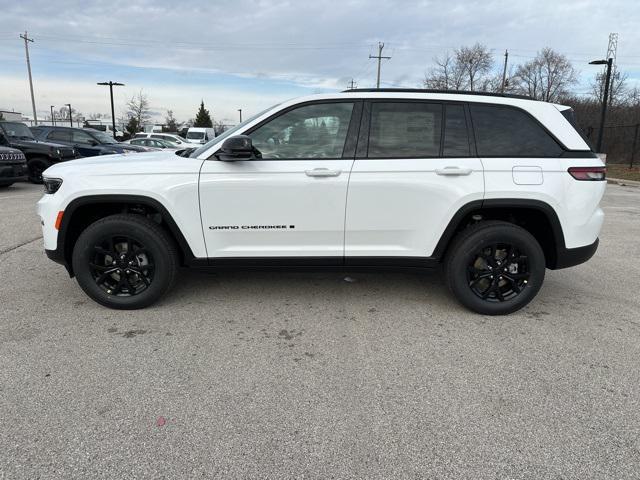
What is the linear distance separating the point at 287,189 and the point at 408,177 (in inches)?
37.9

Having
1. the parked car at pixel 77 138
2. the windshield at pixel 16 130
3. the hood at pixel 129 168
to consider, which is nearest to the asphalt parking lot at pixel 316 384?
the hood at pixel 129 168

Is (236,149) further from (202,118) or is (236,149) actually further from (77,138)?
(202,118)

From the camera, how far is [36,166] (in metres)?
12.6

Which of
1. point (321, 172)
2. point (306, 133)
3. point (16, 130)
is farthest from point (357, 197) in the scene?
point (16, 130)

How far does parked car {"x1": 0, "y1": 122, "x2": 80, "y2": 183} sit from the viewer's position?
40.5 ft

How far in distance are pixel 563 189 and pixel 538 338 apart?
3.91ft

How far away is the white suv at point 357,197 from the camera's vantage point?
3.64 metres

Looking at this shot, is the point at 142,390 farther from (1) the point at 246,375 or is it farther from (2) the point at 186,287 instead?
(2) the point at 186,287

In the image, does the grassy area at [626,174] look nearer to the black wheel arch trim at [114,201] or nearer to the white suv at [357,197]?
the white suv at [357,197]

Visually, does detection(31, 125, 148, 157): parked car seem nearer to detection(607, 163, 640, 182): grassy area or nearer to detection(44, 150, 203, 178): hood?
detection(44, 150, 203, 178): hood

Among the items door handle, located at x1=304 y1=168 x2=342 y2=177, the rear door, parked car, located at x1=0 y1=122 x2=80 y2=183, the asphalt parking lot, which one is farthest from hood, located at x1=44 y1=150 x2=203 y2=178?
parked car, located at x1=0 y1=122 x2=80 y2=183

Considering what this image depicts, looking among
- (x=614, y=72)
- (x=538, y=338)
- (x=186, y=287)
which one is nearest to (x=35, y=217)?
(x=186, y=287)

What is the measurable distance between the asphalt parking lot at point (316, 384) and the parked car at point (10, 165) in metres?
7.44

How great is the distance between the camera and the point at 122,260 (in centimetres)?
384
